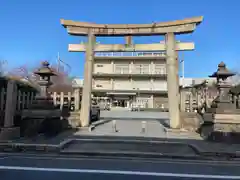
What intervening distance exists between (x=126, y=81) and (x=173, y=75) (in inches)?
1532

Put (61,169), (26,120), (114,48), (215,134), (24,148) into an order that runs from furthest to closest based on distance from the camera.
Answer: (114,48) → (26,120) → (215,134) → (24,148) → (61,169)

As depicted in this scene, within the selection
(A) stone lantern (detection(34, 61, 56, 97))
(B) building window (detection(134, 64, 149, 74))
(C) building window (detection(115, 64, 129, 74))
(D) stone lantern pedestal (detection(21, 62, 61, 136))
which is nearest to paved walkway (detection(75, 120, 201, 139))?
(D) stone lantern pedestal (detection(21, 62, 61, 136))

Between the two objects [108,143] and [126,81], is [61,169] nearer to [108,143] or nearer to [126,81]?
[108,143]

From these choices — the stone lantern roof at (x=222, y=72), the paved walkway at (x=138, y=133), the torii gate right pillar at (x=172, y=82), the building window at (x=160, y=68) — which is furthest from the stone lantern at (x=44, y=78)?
the building window at (x=160, y=68)

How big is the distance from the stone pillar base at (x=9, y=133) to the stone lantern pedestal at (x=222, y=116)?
8187 millimetres

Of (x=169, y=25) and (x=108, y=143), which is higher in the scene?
(x=169, y=25)

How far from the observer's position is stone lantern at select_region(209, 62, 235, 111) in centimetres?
1038

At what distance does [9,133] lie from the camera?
31.0 ft

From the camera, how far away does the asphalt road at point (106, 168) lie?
5.25 m

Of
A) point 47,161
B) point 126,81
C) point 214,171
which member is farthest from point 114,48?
point 126,81

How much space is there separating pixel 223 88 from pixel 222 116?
4.71 ft

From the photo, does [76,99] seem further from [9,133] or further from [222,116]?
[222,116]

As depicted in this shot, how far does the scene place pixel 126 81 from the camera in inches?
2023

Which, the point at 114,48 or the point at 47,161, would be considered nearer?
the point at 47,161
